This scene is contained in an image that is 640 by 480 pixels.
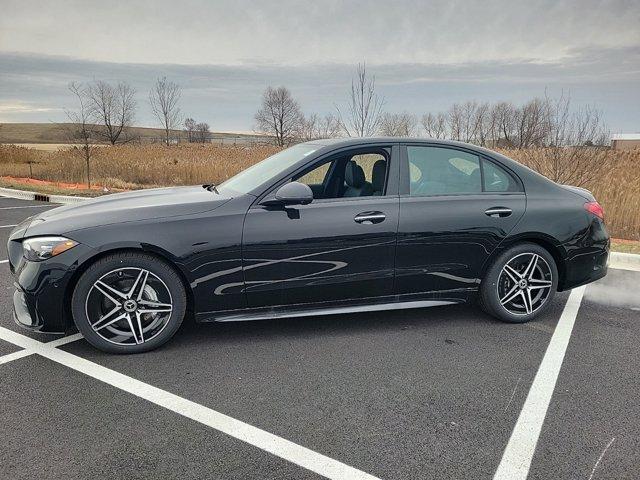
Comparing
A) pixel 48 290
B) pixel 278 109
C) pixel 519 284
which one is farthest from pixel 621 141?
pixel 278 109

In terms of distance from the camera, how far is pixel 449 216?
13.4 ft

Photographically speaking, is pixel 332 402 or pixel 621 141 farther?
pixel 621 141

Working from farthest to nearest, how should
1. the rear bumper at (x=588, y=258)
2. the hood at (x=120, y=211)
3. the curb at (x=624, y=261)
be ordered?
the curb at (x=624, y=261), the rear bumper at (x=588, y=258), the hood at (x=120, y=211)

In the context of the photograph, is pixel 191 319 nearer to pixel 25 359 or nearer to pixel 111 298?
pixel 111 298

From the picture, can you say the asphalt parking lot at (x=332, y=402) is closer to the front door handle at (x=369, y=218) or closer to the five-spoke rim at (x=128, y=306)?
the five-spoke rim at (x=128, y=306)

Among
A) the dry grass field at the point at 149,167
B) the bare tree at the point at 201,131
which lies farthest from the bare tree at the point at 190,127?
the dry grass field at the point at 149,167

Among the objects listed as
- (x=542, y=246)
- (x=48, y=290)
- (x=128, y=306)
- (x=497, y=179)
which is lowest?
(x=128, y=306)

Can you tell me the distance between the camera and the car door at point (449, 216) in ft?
13.2

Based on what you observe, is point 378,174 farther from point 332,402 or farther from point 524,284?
point 332,402

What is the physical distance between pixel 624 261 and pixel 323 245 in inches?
190

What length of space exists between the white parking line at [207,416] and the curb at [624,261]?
18.2ft

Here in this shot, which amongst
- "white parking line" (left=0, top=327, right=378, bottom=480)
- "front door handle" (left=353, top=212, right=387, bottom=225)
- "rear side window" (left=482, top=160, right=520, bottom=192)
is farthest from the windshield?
"white parking line" (left=0, top=327, right=378, bottom=480)

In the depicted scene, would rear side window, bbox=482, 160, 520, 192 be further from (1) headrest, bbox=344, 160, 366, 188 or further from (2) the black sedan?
(1) headrest, bbox=344, 160, 366, 188

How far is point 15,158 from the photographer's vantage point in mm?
27156
